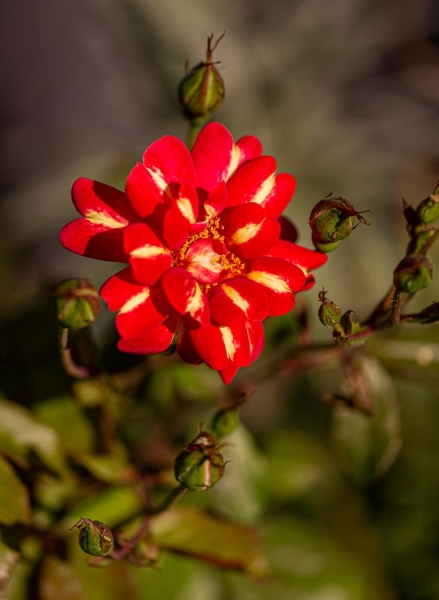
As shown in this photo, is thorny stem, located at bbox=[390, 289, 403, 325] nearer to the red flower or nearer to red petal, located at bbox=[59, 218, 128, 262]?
the red flower

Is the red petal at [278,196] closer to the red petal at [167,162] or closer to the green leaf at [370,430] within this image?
the red petal at [167,162]

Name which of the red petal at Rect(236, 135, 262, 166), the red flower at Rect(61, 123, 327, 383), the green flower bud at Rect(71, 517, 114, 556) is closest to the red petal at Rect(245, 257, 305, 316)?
the red flower at Rect(61, 123, 327, 383)

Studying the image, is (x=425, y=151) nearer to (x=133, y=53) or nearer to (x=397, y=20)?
(x=397, y=20)

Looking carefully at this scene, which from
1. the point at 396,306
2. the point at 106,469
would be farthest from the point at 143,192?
the point at 106,469

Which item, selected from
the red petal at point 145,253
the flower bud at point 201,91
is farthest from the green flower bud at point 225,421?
the flower bud at point 201,91

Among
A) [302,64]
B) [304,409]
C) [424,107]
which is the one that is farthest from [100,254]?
[424,107]

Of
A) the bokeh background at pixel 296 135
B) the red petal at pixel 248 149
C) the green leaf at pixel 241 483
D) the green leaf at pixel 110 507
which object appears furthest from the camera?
the bokeh background at pixel 296 135
